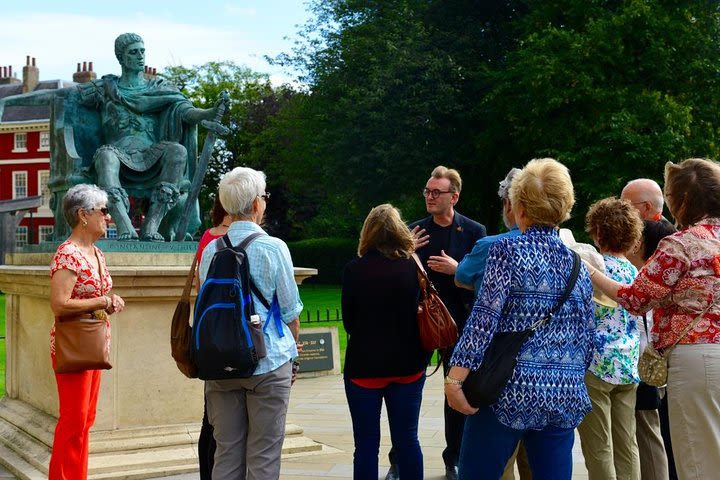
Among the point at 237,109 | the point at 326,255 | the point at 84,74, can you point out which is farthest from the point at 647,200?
the point at 84,74

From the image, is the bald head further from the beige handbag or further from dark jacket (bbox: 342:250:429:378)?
the beige handbag

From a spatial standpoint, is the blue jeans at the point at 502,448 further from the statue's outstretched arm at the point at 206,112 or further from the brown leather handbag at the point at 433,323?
the statue's outstretched arm at the point at 206,112

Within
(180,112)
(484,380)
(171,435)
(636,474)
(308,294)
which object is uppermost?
(180,112)

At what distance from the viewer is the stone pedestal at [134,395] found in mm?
6555

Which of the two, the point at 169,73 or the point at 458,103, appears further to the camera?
the point at 169,73

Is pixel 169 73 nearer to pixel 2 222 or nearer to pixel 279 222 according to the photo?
pixel 279 222

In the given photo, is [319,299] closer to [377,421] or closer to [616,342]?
[377,421]

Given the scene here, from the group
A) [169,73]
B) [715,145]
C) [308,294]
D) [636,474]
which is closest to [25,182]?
[169,73]

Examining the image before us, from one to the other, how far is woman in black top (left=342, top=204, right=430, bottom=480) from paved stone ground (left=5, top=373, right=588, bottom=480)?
1.34 meters

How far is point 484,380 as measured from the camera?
356cm

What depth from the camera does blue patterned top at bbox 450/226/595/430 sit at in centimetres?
360

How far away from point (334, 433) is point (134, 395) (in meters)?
2.23

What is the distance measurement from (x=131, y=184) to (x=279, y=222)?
49.1m

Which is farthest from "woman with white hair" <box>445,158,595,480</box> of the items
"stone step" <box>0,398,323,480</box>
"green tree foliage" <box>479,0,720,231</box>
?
"green tree foliage" <box>479,0,720,231</box>
